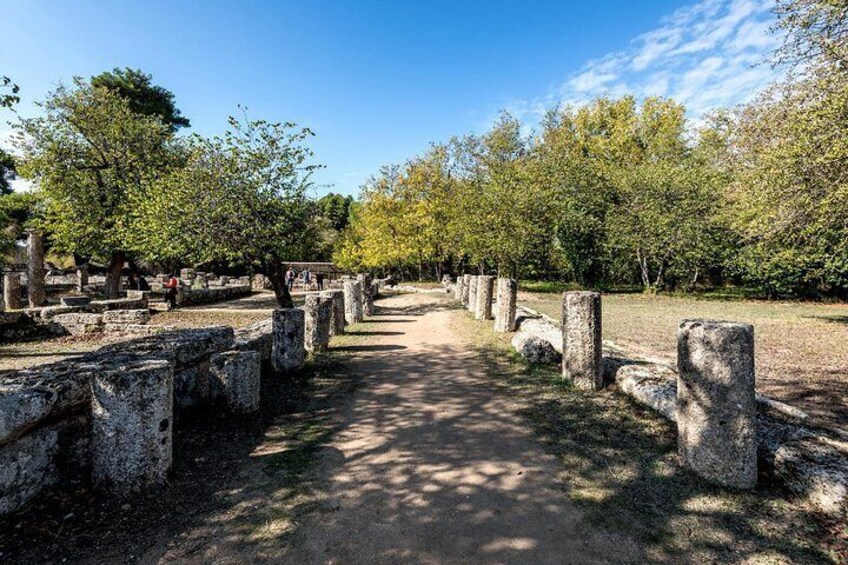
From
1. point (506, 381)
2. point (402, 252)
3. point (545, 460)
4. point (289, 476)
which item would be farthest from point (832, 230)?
point (402, 252)

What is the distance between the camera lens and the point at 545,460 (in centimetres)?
430

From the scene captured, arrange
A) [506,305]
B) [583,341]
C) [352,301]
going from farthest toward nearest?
[352,301] → [506,305] → [583,341]

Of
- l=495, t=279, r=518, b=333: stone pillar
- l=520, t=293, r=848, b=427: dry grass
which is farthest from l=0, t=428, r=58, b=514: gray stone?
l=495, t=279, r=518, b=333: stone pillar

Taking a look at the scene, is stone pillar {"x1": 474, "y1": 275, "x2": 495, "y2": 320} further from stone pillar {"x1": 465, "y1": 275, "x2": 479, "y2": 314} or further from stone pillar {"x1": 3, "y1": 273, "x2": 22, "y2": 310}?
stone pillar {"x1": 3, "y1": 273, "x2": 22, "y2": 310}

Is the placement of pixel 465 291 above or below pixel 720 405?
above

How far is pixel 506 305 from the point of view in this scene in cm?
1117

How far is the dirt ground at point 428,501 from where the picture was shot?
2953mm

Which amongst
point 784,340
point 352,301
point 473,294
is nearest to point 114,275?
point 352,301

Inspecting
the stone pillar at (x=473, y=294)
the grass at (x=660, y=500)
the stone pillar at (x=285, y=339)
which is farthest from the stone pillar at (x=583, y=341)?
the stone pillar at (x=473, y=294)

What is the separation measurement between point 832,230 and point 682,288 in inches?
624

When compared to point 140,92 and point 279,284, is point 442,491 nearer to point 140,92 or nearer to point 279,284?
point 279,284

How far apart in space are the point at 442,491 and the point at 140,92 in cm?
3897

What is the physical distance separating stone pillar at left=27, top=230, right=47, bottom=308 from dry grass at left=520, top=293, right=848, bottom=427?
64.9 feet

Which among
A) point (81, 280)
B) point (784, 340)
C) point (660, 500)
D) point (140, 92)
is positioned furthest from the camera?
point (140, 92)
